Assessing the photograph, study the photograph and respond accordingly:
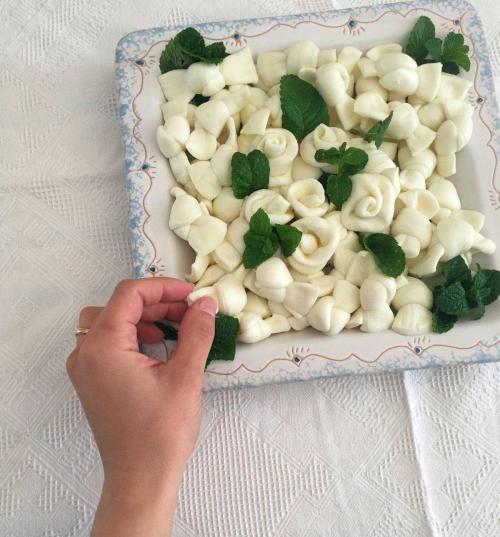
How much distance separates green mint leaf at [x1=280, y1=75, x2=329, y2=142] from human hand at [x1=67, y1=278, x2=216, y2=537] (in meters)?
0.22

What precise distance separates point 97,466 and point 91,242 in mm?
221

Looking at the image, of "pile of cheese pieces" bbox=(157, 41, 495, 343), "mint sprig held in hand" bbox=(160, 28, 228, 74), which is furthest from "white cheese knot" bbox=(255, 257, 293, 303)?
"mint sprig held in hand" bbox=(160, 28, 228, 74)

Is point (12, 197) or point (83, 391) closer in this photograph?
point (83, 391)

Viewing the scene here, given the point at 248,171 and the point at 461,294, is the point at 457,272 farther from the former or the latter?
the point at 248,171

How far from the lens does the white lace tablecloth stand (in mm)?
554

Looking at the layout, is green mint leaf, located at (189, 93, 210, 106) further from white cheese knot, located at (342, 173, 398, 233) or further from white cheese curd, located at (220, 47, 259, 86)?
white cheese knot, located at (342, 173, 398, 233)

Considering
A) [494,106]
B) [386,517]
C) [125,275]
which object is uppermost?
[494,106]

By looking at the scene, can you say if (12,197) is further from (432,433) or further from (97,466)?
(432,433)

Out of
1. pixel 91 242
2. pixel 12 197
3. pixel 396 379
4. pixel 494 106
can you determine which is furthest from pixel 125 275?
pixel 494 106

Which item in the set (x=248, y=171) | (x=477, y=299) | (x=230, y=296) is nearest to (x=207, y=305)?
(x=230, y=296)

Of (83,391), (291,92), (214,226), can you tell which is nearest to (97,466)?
(83,391)

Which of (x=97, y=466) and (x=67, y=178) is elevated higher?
(x=67, y=178)

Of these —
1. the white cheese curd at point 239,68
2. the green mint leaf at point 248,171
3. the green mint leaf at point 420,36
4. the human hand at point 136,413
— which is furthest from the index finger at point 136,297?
the green mint leaf at point 420,36

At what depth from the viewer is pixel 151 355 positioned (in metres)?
0.51
